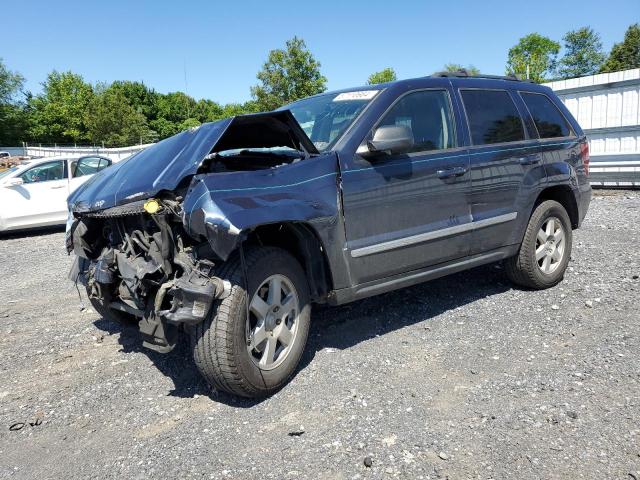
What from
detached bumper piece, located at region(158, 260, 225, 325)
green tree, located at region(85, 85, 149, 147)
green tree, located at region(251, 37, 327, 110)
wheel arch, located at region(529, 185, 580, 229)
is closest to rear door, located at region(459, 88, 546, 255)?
wheel arch, located at region(529, 185, 580, 229)

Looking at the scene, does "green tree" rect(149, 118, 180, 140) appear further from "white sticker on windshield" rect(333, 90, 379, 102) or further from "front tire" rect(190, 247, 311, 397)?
"front tire" rect(190, 247, 311, 397)

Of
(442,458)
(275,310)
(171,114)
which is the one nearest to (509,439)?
(442,458)

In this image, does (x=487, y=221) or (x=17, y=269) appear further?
(x=17, y=269)

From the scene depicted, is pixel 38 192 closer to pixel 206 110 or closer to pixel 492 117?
pixel 492 117

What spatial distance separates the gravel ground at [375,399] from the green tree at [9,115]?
7282 centimetres

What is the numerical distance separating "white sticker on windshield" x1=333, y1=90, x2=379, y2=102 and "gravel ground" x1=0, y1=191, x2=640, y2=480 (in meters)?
1.91

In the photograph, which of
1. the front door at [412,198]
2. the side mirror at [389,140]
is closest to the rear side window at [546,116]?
the front door at [412,198]

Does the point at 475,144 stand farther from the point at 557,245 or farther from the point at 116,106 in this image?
the point at 116,106

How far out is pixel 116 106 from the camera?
56094 mm

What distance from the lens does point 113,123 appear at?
184 ft

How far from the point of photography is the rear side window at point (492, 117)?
Answer: 4.55 meters

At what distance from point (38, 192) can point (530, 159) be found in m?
9.96

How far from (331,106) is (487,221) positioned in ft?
5.52

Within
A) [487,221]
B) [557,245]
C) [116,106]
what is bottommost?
[557,245]
